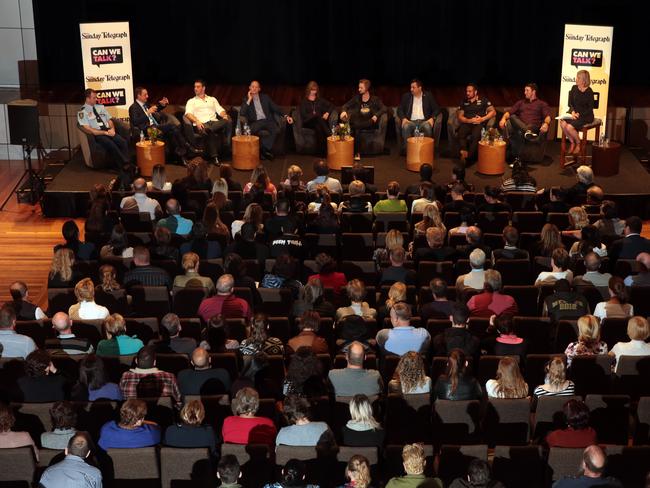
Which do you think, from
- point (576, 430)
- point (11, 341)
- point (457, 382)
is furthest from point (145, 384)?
point (576, 430)

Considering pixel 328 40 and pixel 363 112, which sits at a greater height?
pixel 328 40

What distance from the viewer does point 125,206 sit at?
12.0 metres

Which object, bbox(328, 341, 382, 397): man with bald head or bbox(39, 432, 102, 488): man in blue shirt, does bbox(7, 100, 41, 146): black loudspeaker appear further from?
bbox(39, 432, 102, 488): man in blue shirt

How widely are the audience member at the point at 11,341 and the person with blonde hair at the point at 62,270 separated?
1264 mm

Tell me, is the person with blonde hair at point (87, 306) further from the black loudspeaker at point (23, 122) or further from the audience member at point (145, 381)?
the black loudspeaker at point (23, 122)

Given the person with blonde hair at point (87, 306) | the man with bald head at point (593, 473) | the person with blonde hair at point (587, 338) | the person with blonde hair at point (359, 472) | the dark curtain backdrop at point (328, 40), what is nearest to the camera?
the person with blonde hair at point (359, 472)

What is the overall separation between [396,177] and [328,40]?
17.4 feet

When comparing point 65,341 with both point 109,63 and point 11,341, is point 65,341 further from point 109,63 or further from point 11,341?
point 109,63

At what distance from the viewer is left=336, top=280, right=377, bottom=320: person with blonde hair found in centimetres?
893

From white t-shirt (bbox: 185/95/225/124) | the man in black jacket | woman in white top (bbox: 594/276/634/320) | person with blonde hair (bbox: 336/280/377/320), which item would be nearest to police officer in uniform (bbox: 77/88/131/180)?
white t-shirt (bbox: 185/95/225/124)

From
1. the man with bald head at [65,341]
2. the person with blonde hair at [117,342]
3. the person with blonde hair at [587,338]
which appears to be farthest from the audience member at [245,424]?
the person with blonde hair at [587,338]

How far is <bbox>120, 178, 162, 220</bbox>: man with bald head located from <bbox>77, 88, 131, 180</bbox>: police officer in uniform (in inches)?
116

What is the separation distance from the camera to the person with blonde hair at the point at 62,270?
983cm

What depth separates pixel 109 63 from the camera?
15.9 metres
